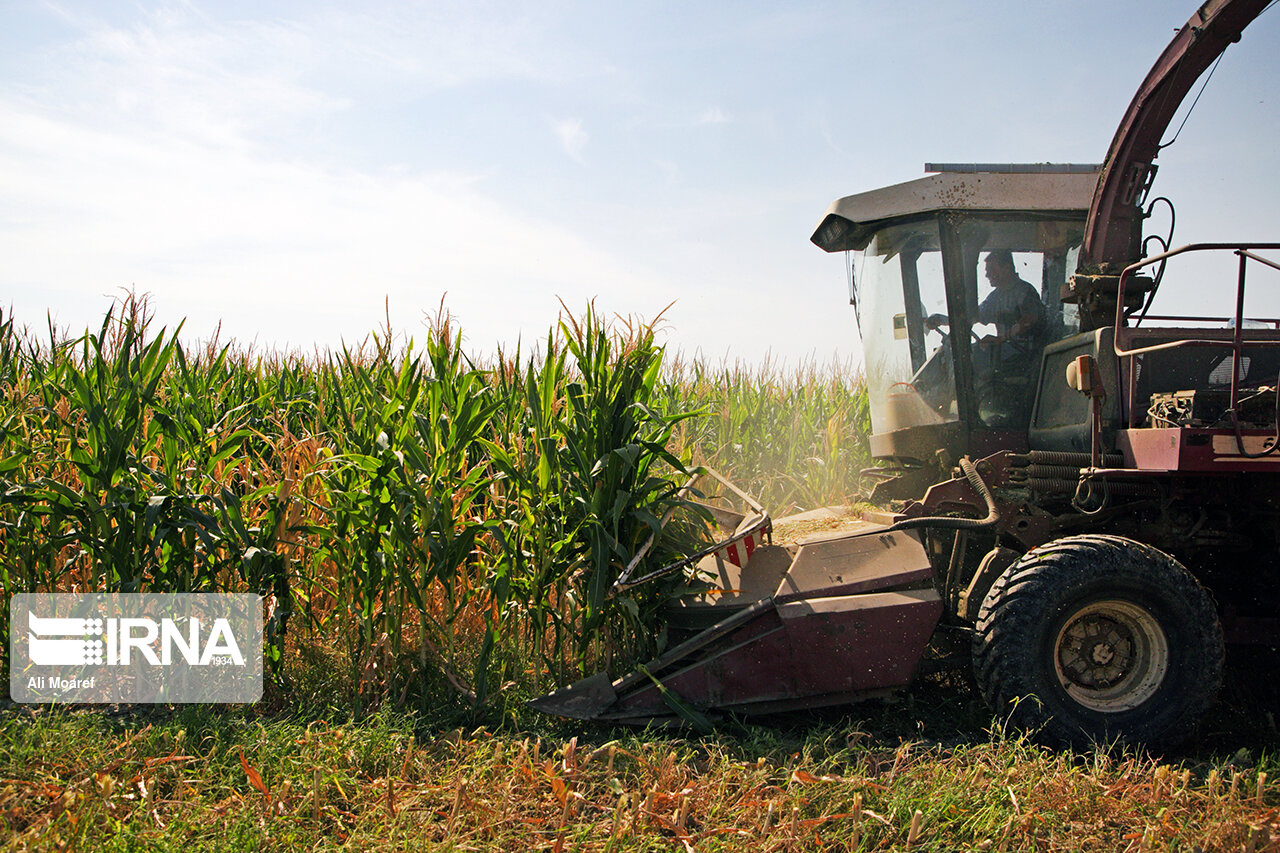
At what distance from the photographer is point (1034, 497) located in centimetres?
429

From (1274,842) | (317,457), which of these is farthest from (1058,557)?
(317,457)

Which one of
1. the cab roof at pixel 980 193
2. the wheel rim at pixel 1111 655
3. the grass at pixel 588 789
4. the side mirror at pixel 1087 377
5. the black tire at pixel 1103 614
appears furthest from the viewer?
the cab roof at pixel 980 193

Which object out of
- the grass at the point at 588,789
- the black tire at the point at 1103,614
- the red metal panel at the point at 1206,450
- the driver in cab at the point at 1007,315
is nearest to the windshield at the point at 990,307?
the driver in cab at the point at 1007,315

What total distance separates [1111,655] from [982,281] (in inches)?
84.4

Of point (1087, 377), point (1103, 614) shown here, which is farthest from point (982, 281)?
point (1103, 614)

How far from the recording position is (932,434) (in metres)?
4.94

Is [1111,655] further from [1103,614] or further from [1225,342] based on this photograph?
[1225,342]

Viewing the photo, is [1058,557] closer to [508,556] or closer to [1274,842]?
[1274,842]

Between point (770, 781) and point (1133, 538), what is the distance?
2208mm

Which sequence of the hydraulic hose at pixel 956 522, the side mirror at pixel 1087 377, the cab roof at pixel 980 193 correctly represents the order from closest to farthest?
the side mirror at pixel 1087 377 < the hydraulic hose at pixel 956 522 < the cab roof at pixel 980 193

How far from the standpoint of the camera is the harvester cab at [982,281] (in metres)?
4.86

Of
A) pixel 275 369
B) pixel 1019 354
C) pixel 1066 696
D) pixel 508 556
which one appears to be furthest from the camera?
pixel 275 369

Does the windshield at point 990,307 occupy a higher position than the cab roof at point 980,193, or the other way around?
the cab roof at point 980,193

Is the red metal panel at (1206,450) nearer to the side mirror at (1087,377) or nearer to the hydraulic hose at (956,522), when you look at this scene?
the side mirror at (1087,377)
